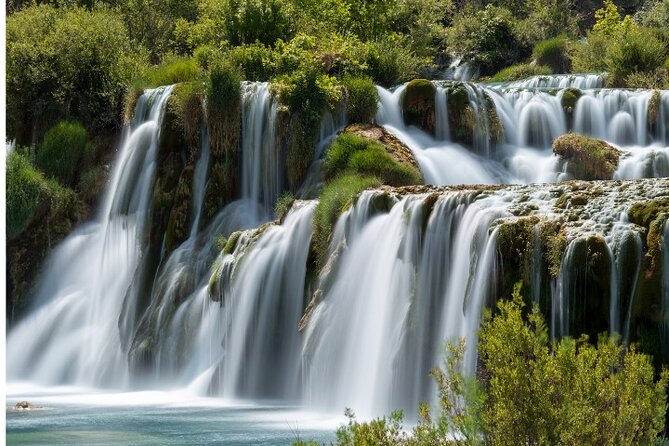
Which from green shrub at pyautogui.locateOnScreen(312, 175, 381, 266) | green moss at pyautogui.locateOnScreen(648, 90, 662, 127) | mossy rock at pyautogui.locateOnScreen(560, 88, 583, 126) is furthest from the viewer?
mossy rock at pyautogui.locateOnScreen(560, 88, 583, 126)

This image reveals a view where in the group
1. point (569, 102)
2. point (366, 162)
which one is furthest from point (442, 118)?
point (366, 162)

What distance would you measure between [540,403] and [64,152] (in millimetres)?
20229

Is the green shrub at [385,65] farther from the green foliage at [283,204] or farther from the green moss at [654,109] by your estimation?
the green moss at [654,109]

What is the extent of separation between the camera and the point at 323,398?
17.1 m

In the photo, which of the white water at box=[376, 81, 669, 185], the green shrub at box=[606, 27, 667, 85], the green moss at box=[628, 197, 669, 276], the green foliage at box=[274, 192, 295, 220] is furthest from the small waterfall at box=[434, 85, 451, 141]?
the green moss at box=[628, 197, 669, 276]

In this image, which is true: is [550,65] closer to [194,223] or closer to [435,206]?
[194,223]

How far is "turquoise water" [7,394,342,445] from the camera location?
45.9 ft

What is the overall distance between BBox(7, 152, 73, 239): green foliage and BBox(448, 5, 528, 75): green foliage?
60.0ft

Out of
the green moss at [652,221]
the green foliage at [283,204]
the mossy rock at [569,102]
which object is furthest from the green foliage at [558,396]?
the mossy rock at [569,102]

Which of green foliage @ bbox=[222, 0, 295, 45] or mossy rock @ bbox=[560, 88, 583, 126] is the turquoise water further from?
green foliage @ bbox=[222, 0, 295, 45]

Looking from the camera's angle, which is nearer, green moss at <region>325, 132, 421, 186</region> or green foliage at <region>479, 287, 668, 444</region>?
green foliage at <region>479, 287, 668, 444</region>

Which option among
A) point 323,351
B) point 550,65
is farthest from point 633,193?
point 550,65

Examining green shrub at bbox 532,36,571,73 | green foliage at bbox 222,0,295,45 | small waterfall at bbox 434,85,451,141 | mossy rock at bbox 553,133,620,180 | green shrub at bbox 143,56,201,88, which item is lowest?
mossy rock at bbox 553,133,620,180

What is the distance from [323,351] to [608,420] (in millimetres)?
9675
